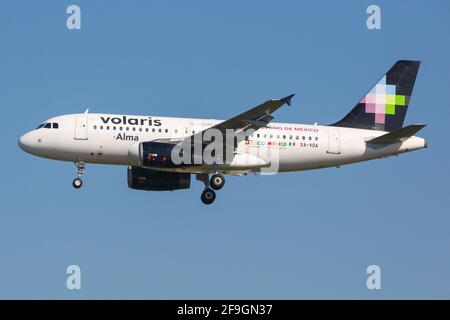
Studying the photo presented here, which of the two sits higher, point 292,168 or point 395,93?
point 395,93

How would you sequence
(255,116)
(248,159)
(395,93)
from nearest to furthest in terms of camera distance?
(255,116) < (248,159) < (395,93)

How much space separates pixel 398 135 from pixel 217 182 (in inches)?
371

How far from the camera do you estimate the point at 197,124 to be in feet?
174

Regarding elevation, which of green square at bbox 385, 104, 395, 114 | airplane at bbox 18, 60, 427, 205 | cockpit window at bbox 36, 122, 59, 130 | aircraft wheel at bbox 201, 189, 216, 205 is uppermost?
green square at bbox 385, 104, 395, 114

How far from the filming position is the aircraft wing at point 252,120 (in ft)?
156

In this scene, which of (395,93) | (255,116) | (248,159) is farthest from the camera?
(395,93)

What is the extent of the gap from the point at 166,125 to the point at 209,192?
4019mm

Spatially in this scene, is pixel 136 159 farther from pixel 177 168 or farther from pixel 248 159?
pixel 248 159

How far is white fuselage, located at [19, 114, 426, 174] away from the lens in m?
51.4

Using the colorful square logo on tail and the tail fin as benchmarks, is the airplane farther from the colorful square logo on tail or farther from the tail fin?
the colorful square logo on tail

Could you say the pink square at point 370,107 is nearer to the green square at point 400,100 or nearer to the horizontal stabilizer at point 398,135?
the green square at point 400,100

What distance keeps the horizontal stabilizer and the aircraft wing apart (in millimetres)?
6813

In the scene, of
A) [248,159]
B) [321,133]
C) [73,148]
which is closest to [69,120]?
[73,148]

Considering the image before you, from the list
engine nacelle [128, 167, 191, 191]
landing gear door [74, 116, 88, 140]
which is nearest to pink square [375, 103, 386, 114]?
engine nacelle [128, 167, 191, 191]
